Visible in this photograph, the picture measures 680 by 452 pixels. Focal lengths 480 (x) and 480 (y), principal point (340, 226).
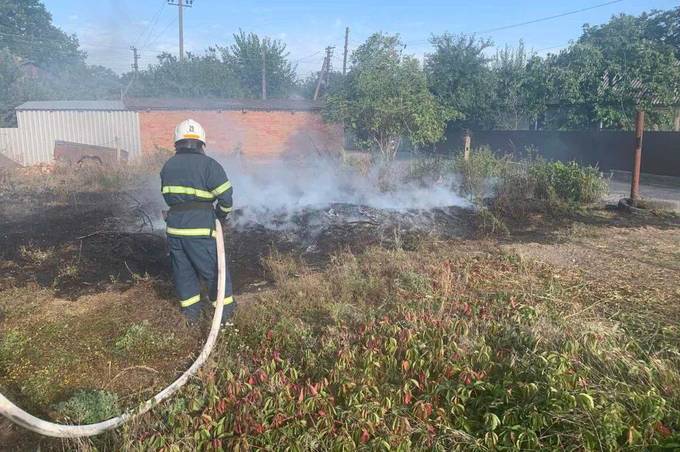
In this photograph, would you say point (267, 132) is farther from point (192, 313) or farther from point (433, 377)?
point (433, 377)

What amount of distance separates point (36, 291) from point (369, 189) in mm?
6824

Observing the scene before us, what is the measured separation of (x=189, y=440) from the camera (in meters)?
2.41

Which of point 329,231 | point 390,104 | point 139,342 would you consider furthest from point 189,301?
point 390,104

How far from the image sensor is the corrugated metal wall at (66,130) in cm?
1849

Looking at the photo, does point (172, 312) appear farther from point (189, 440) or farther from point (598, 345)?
point (598, 345)

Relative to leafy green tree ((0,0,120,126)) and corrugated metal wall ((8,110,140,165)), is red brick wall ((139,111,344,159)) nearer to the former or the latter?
corrugated metal wall ((8,110,140,165))

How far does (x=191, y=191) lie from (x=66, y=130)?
1804 cm

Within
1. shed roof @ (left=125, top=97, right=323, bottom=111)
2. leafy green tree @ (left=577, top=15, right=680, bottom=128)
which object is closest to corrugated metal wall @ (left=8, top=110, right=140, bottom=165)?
shed roof @ (left=125, top=97, right=323, bottom=111)

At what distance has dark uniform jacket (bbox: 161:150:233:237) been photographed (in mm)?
4039

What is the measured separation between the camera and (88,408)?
9.25ft

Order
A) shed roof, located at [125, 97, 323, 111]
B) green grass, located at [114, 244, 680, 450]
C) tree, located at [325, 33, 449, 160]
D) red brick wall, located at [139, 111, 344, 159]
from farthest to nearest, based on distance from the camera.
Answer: red brick wall, located at [139, 111, 344, 159] → shed roof, located at [125, 97, 323, 111] → tree, located at [325, 33, 449, 160] → green grass, located at [114, 244, 680, 450]

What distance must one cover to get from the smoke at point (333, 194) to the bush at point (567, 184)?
4.68 ft

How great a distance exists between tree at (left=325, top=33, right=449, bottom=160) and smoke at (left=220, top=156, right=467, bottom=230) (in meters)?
2.82

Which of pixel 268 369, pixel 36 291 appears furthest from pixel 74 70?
pixel 268 369
